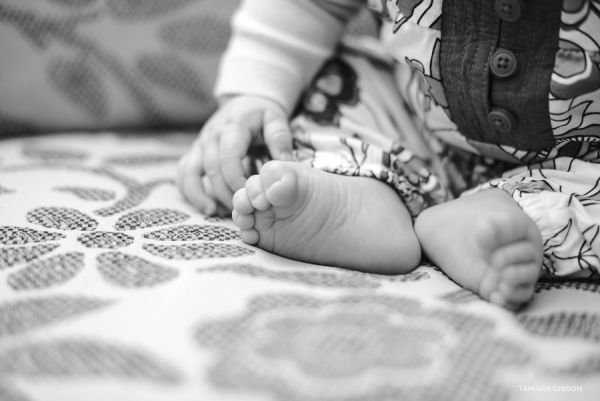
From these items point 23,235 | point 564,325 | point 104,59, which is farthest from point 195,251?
point 104,59

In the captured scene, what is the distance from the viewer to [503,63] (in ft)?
1.44

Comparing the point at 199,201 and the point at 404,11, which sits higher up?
the point at 404,11

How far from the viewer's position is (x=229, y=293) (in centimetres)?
36

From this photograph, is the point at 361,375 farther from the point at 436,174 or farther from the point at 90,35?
the point at 90,35

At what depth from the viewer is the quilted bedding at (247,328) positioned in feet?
0.97

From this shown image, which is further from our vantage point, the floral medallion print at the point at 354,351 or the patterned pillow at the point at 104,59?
the patterned pillow at the point at 104,59

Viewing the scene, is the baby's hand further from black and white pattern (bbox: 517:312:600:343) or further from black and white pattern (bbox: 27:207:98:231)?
black and white pattern (bbox: 517:312:600:343)

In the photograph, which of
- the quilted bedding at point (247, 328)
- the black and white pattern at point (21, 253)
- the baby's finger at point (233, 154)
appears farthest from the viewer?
the baby's finger at point (233, 154)

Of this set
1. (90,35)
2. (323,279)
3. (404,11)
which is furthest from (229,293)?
(90,35)

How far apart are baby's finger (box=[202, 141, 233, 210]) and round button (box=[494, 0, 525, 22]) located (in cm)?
28

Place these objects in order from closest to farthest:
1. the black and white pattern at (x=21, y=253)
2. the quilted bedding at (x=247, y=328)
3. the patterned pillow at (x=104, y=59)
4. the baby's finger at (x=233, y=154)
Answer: the quilted bedding at (x=247, y=328) < the black and white pattern at (x=21, y=253) < the baby's finger at (x=233, y=154) < the patterned pillow at (x=104, y=59)

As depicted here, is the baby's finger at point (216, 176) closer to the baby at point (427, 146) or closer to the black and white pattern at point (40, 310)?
the baby at point (427, 146)

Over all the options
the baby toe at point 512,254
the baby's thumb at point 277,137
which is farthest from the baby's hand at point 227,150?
the baby toe at point 512,254

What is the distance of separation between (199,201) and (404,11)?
0.26 m
